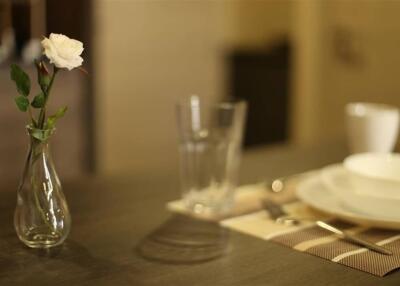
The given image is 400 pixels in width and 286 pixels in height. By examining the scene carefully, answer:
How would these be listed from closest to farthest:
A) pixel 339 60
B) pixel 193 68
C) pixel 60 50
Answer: pixel 60 50 < pixel 193 68 < pixel 339 60

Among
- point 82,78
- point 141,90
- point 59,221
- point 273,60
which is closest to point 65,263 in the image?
point 59,221

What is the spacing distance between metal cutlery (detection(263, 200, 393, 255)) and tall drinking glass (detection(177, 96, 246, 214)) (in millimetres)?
75

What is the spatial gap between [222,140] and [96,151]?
5.45 ft

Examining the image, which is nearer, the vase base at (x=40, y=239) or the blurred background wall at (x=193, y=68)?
the vase base at (x=40, y=239)

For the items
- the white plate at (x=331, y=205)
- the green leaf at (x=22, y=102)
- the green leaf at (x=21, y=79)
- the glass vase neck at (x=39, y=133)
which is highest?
the green leaf at (x=21, y=79)

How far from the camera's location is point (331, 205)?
1.08m

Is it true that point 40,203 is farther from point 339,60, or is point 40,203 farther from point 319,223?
point 339,60

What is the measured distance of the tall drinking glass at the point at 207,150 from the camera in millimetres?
1137

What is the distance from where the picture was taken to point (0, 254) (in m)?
0.87

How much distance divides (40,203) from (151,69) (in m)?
2.62

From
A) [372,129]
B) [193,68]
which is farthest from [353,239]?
[193,68]

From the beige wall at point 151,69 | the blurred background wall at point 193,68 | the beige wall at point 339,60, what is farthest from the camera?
the beige wall at point 339,60

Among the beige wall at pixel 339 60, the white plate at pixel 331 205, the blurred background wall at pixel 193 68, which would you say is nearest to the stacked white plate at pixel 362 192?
the white plate at pixel 331 205

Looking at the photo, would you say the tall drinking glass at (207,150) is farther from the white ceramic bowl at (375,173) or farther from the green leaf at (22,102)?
the green leaf at (22,102)
